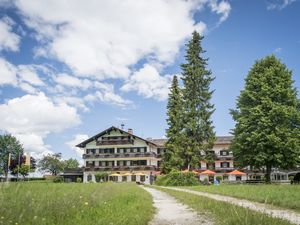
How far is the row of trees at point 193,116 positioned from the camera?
5716 centimetres

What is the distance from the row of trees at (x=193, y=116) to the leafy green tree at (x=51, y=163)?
6418cm

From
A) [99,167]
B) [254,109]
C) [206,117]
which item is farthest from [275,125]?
[99,167]

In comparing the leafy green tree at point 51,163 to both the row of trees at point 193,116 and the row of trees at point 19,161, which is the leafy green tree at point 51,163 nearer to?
the row of trees at point 19,161

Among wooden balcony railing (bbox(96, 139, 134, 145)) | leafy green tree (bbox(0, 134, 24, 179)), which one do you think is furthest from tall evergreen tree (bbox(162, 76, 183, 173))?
leafy green tree (bbox(0, 134, 24, 179))

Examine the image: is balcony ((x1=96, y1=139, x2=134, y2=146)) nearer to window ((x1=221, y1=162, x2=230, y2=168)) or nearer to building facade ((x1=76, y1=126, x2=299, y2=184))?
building facade ((x1=76, y1=126, x2=299, y2=184))

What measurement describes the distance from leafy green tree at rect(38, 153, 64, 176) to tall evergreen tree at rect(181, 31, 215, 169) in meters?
68.6

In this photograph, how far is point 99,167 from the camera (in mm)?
76875

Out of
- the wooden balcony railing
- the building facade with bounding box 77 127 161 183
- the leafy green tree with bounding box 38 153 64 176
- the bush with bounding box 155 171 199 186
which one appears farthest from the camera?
the leafy green tree with bounding box 38 153 64 176

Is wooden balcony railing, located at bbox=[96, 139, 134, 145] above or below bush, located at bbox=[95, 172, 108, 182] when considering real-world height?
above

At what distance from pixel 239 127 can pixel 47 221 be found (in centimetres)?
3829

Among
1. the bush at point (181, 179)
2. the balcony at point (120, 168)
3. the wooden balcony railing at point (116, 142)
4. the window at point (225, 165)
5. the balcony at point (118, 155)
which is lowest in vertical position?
the bush at point (181, 179)

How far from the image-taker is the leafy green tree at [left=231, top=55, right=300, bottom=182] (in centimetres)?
4106

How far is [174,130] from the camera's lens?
207ft

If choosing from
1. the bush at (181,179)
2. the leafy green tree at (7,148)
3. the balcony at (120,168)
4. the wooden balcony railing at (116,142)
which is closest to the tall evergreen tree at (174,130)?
the bush at (181,179)
